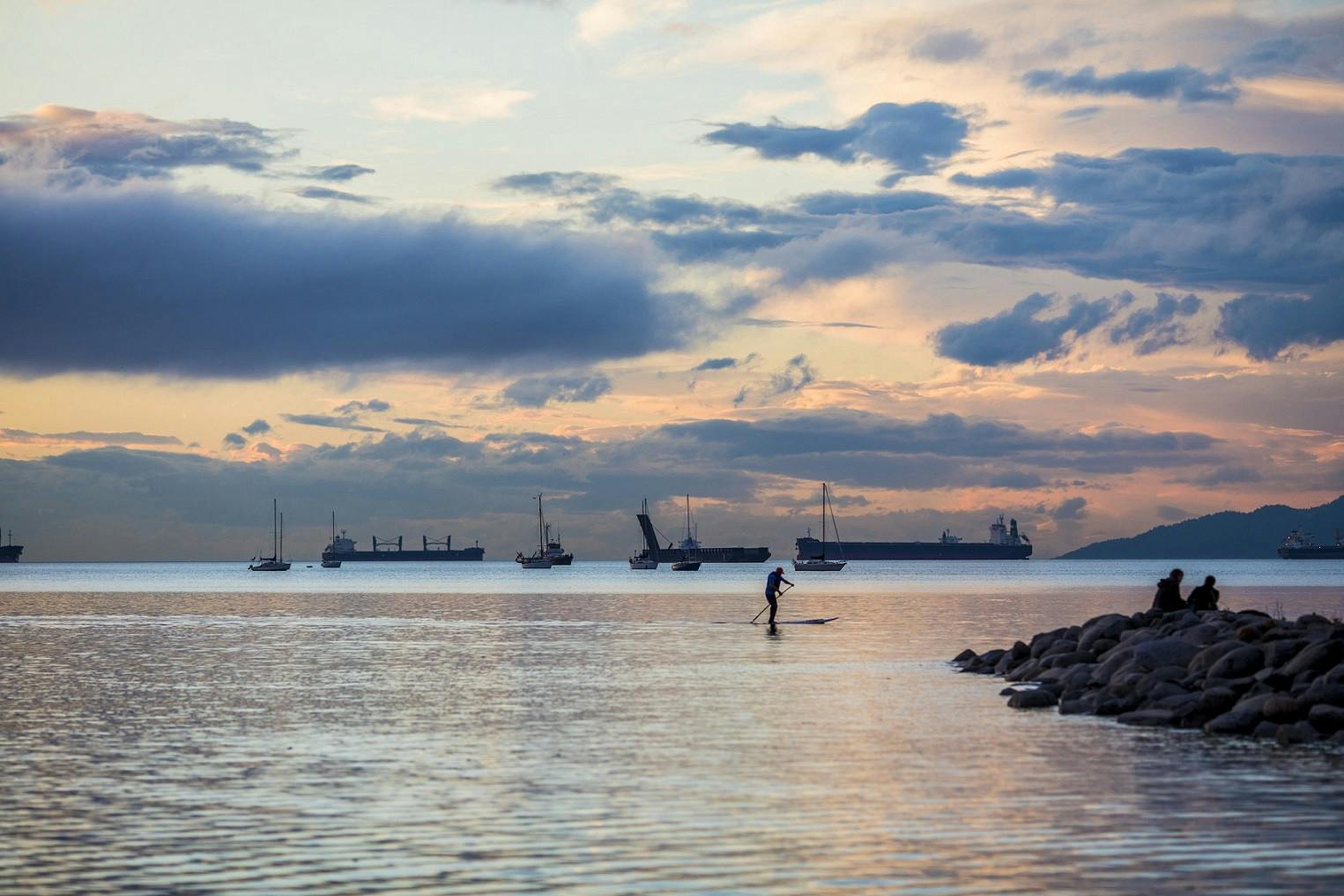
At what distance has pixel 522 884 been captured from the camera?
16078mm

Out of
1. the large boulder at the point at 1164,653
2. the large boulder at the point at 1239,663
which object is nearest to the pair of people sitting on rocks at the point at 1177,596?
the large boulder at the point at 1164,653

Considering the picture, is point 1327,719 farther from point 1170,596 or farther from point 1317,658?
point 1170,596

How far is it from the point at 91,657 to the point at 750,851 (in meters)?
42.9

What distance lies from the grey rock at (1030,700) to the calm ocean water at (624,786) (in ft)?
3.34

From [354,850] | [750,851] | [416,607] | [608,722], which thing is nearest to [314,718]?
[608,722]

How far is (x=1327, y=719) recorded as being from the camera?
1107 inches

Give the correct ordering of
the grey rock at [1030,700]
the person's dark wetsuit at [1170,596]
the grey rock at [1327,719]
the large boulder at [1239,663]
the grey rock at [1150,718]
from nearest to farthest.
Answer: the grey rock at [1327,719]
the grey rock at [1150,718]
the large boulder at [1239,663]
the grey rock at [1030,700]
the person's dark wetsuit at [1170,596]

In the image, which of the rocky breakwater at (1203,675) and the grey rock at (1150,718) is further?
the grey rock at (1150,718)

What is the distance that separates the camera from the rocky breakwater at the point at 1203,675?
96.2ft

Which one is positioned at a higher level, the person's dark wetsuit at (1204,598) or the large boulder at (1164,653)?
the person's dark wetsuit at (1204,598)

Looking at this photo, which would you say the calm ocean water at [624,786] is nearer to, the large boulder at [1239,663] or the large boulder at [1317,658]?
the large boulder at [1239,663]

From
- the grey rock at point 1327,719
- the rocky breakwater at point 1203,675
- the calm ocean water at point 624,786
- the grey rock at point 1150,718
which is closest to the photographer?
the calm ocean water at point 624,786

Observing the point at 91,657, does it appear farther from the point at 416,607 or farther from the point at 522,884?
the point at 416,607

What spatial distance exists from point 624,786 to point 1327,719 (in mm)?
14142
